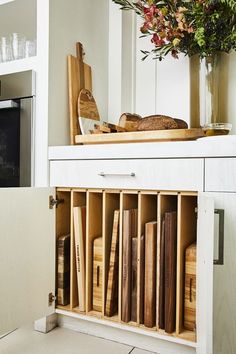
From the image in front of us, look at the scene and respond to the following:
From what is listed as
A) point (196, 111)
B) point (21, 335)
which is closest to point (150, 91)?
point (196, 111)

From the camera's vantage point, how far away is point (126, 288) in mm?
1159

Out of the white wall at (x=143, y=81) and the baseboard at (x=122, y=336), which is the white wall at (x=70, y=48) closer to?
the white wall at (x=143, y=81)

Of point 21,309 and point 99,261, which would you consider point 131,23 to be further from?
point 21,309

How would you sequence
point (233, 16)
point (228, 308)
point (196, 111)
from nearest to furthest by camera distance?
1. point (228, 308)
2. point (233, 16)
3. point (196, 111)

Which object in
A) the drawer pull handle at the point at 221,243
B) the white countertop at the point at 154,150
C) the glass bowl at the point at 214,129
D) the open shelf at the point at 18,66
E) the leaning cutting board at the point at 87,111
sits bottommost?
the drawer pull handle at the point at 221,243

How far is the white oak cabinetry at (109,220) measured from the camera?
854 millimetres

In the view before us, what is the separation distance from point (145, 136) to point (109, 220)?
36cm

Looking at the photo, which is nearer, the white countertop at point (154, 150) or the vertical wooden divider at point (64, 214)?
the white countertop at point (154, 150)

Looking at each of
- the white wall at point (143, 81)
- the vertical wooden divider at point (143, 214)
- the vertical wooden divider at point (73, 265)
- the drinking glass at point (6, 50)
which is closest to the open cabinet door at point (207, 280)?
the vertical wooden divider at point (143, 214)

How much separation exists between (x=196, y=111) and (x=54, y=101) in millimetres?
610

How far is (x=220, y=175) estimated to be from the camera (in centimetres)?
99

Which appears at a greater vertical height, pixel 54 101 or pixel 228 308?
pixel 54 101

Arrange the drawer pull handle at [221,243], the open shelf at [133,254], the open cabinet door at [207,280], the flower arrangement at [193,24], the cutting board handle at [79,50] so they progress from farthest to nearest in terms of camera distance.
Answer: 1. the cutting board handle at [79,50]
2. the flower arrangement at [193,24]
3. the open shelf at [133,254]
4. the drawer pull handle at [221,243]
5. the open cabinet door at [207,280]

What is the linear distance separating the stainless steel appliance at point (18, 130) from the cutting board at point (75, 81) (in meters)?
0.17
